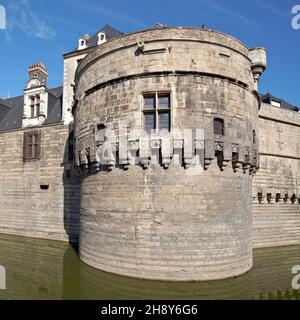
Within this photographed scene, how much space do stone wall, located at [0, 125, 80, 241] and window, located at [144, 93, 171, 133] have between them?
688cm

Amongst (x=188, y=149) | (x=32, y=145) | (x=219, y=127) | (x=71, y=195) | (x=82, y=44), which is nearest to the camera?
(x=188, y=149)

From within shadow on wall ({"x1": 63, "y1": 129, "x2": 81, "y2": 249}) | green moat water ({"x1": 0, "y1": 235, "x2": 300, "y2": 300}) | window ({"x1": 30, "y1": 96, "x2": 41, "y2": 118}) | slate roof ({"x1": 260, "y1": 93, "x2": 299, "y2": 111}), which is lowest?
green moat water ({"x1": 0, "y1": 235, "x2": 300, "y2": 300})

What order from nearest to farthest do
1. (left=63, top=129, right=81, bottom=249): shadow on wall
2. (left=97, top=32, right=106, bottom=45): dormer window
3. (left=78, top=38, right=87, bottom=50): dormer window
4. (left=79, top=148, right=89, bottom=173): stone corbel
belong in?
1. (left=79, top=148, right=89, bottom=173): stone corbel
2. (left=63, top=129, right=81, bottom=249): shadow on wall
3. (left=97, top=32, right=106, bottom=45): dormer window
4. (left=78, top=38, right=87, bottom=50): dormer window

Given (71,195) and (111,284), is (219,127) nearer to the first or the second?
A: (111,284)

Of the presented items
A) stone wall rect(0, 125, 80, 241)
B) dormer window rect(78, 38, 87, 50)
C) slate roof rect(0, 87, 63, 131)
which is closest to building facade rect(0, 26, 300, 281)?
stone wall rect(0, 125, 80, 241)

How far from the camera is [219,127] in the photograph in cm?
855

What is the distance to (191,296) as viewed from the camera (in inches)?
278

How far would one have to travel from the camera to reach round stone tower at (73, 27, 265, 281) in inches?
314

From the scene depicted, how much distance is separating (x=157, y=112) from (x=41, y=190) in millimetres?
9583

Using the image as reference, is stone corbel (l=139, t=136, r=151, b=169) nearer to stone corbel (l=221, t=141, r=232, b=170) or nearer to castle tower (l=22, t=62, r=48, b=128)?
stone corbel (l=221, t=141, r=232, b=170)

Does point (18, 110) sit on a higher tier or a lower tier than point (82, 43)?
lower

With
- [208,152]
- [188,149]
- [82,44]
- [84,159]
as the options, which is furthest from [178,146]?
[82,44]

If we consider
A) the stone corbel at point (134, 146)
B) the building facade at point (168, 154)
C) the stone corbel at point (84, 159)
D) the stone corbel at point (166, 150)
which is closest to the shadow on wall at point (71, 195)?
the building facade at point (168, 154)

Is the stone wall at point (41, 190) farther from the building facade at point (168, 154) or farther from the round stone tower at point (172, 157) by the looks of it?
the round stone tower at point (172, 157)
